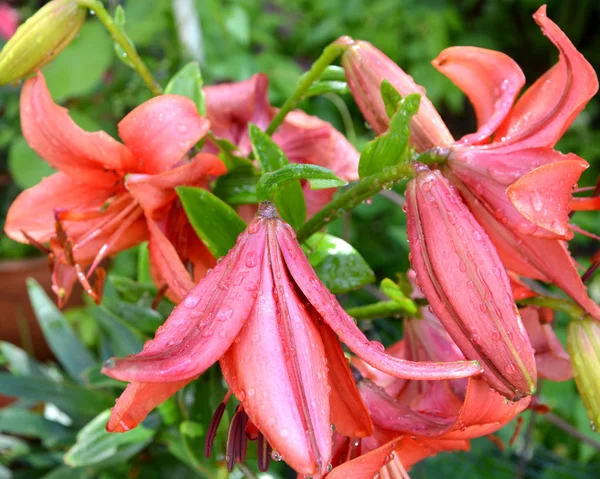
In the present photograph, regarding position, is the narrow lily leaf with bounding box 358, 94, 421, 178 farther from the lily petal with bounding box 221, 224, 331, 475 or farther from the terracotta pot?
the terracotta pot

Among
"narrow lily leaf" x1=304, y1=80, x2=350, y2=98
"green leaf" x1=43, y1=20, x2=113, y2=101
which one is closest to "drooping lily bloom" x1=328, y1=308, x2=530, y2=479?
"narrow lily leaf" x1=304, y1=80, x2=350, y2=98

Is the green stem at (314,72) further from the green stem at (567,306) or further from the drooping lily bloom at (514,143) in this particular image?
the green stem at (567,306)

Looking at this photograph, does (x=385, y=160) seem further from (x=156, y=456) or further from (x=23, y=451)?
(x=23, y=451)

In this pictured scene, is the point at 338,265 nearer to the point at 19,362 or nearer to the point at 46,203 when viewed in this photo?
the point at 46,203

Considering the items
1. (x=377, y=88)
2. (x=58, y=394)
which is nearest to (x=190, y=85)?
(x=377, y=88)

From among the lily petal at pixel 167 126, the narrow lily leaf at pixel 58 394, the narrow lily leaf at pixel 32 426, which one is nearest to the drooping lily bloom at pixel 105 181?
the lily petal at pixel 167 126

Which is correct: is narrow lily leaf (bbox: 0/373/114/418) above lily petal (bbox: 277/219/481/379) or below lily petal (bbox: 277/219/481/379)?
below
